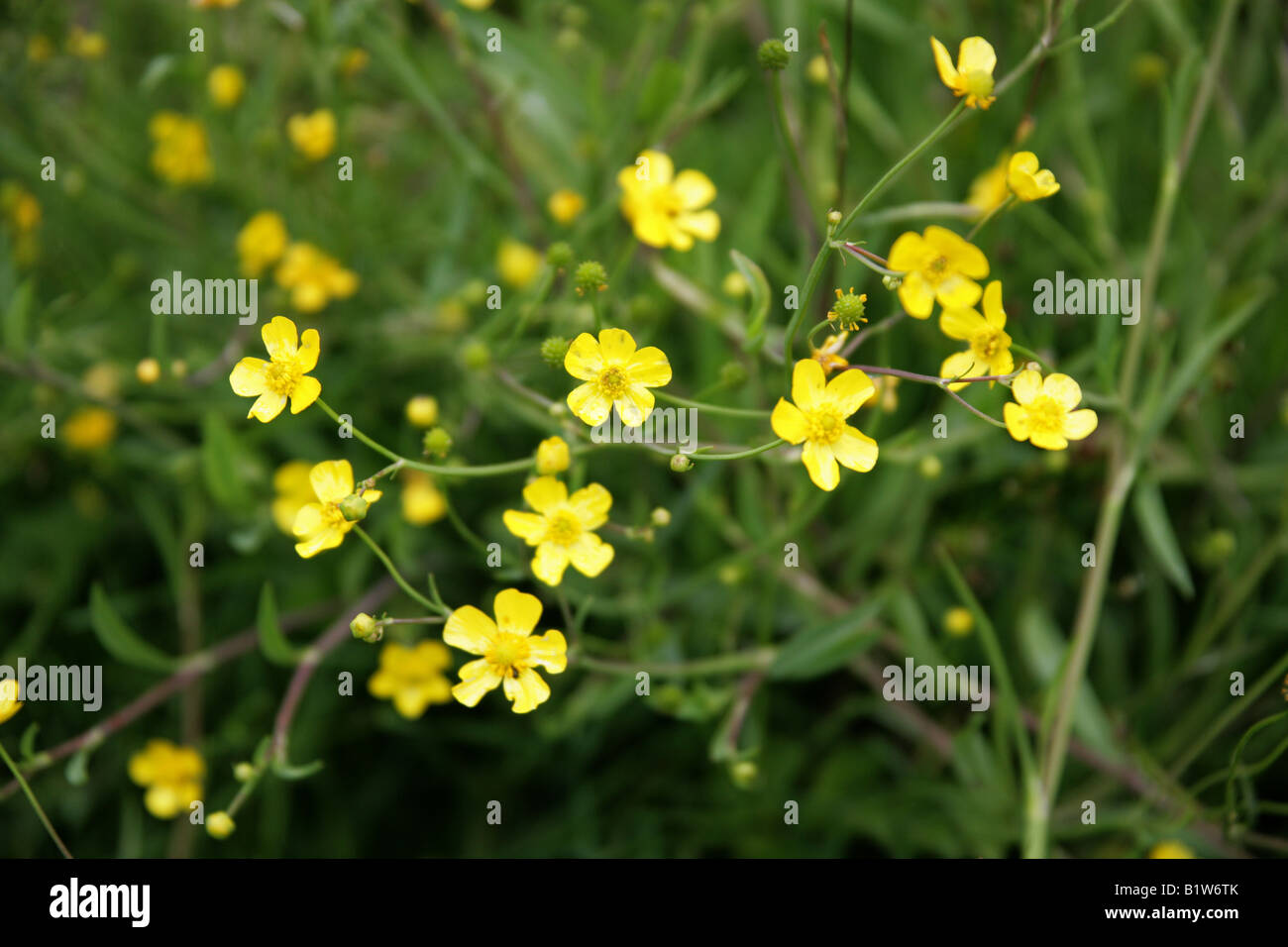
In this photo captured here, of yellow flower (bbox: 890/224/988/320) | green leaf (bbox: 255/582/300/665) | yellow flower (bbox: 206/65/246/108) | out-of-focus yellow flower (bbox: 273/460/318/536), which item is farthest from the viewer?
yellow flower (bbox: 206/65/246/108)

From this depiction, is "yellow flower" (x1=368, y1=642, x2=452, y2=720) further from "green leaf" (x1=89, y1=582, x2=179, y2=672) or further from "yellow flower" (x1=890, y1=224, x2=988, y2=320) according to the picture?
"yellow flower" (x1=890, y1=224, x2=988, y2=320)

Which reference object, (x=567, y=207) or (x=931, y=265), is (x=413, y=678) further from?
(x=931, y=265)

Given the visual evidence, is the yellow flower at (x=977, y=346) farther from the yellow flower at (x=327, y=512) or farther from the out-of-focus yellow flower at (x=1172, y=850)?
the out-of-focus yellow flower at (x=1172, y=850)

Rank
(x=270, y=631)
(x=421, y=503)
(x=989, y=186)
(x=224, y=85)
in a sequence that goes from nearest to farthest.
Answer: (x=270, y=631), (x=421, y=503), (x=989, y=186), (x=224, y=85)

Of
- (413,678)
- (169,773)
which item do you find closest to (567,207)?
(413,678)

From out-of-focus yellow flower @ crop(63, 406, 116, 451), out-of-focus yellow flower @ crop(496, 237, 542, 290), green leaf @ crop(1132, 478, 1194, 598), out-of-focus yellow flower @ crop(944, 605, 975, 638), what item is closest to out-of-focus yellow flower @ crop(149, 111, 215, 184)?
out-of-focus yellow flower @ crop(63, 406, 116, 451)
